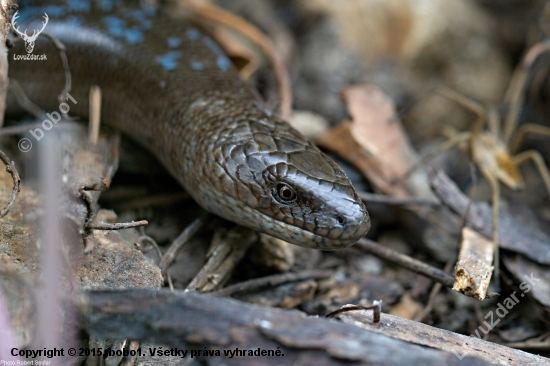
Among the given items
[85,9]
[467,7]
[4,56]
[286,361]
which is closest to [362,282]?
[286,361]

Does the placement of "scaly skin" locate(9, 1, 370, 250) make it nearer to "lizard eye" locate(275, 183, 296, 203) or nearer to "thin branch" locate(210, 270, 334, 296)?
"lizard eye" locate(275, 183, 296, 203)

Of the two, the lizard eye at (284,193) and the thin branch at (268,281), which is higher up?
the lizard eye at (284,193)

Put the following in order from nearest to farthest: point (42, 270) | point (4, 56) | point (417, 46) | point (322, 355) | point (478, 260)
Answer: point (322, 355) < point (42, 270) < point (4, 56) < point (478, 260) < point (417, 46)

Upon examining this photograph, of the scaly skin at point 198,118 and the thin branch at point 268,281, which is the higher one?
the scaly skin at point 198,118

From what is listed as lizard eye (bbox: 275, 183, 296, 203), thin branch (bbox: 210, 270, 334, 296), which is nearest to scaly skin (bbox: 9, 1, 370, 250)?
lizard eye (bbox: 275, 183, 296, 203)

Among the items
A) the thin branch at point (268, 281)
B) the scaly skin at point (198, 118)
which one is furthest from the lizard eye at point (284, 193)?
the thin branch at point (268, 281)

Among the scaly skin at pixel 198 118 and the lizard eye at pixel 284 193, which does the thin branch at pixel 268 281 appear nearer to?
the scaly skin at pixel 198 118

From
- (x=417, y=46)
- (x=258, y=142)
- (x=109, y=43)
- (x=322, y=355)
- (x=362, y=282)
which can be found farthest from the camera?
(x=417, y=46)

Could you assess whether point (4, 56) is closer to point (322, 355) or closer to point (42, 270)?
point (42, 270)
